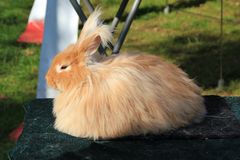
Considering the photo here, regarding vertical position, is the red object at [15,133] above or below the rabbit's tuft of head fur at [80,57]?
below

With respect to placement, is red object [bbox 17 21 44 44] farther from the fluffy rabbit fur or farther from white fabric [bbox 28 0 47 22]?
the fluffy rabbit fur

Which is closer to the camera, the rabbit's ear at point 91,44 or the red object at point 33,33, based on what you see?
the rabbit's ear at point 91,44

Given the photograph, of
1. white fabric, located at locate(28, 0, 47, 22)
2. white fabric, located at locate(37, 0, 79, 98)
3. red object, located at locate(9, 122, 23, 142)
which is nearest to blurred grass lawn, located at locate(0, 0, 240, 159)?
red object, located at locate(9, 122, 23, 142)

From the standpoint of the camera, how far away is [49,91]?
13.3 ft

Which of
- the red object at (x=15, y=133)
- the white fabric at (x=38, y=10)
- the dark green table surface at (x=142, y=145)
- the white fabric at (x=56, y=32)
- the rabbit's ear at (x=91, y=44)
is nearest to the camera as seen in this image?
the dark green table surface at (x=142, y=145)

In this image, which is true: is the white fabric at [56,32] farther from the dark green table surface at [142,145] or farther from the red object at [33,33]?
the red object at [33,33]

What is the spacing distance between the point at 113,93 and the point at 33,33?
12.9ft

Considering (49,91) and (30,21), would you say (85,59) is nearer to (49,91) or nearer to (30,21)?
(49,91)

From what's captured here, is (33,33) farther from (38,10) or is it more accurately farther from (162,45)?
(162,45)

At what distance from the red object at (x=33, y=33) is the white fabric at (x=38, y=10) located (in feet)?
0.15

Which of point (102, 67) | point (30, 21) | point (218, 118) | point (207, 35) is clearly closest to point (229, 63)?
point (207, 35)

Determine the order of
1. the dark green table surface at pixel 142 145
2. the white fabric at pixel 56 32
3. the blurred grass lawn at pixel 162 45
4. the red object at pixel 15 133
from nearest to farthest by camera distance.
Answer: the dark green table surface at pixel 142 145, the white fabric at pixel 56 32, the red object at pixel 15 133, the blurred grass lawn at pixel 162 45

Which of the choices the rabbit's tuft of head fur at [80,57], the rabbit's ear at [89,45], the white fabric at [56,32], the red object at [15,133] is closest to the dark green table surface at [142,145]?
the rabbit's tuft of head fur at [80,57]

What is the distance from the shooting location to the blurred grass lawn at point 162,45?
504 centimetres
